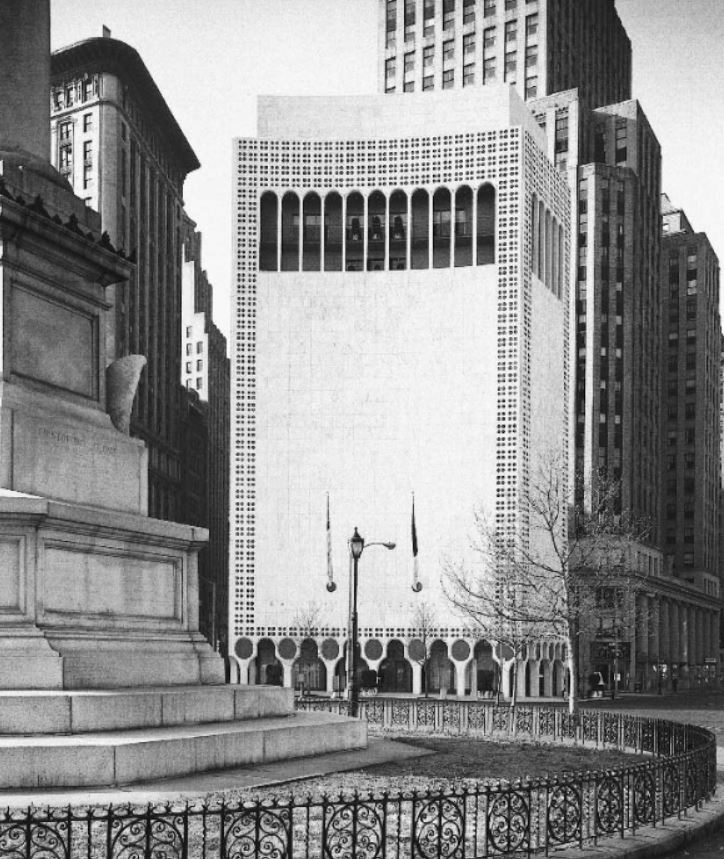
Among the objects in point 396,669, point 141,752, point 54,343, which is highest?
point 54,343

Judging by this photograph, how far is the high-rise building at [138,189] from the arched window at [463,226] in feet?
99.8

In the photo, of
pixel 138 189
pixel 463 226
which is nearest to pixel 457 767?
pixel 463 226

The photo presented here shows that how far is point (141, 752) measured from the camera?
620 inches

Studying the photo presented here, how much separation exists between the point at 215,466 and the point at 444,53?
65064 mm

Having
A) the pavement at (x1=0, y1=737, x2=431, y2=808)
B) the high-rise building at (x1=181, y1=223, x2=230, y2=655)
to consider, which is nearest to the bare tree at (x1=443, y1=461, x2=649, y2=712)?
the pavement at (x1=0, y1=737, x2=431, y2=808)

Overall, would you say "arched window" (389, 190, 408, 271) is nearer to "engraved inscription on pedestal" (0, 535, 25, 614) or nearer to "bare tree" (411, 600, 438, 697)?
"bare tree" (411, 600, 438, 697)

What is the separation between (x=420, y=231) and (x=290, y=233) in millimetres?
9872

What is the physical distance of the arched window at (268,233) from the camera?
101m

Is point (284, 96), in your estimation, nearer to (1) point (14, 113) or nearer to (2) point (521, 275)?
(2) point (521, 275)

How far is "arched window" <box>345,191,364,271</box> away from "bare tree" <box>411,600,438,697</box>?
26.0m

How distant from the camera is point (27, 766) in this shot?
15195 mm

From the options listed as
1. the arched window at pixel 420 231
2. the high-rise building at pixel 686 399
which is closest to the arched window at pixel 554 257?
the arched window at pixel 420 231

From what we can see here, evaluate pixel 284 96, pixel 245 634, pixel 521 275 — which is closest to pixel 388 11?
pixel 284 96

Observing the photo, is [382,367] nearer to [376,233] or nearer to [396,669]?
[376,233]
